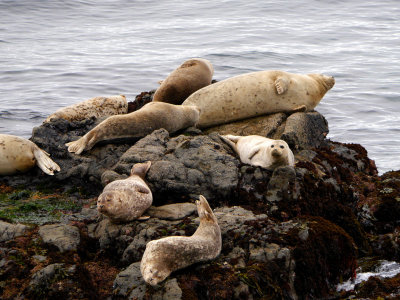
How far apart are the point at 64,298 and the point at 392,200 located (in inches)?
182

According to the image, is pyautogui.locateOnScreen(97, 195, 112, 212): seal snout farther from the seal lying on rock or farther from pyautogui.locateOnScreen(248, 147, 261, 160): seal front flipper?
the seal lying on rock

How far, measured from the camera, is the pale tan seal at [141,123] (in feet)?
27.4

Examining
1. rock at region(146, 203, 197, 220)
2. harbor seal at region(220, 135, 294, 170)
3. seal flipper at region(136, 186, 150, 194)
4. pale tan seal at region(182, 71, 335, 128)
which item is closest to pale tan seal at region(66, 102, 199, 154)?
pale tan seal at region(182, 71, 335, 128)

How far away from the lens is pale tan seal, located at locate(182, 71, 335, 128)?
9781 millimetres

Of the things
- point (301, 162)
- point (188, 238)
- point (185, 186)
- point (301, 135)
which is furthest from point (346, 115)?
point (188, 238)

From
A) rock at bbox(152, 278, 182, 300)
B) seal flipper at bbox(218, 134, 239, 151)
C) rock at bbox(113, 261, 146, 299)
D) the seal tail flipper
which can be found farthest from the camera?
seal flipper at bbox(218, 134, 239, 151)

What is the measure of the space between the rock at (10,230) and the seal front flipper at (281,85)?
4.79 metres

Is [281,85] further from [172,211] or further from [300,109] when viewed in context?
[172,211]

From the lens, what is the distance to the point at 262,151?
25.4 ft

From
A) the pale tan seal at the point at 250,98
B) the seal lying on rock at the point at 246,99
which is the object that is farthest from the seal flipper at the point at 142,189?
the pale tan seal at the point at 250,98

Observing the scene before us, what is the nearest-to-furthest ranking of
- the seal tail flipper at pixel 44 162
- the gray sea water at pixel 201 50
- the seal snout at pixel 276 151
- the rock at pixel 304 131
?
the seal snout at pixel 276 151 → the seal tail flipper at pixel 44 162 → the rock at pixel 304 131 → the gray sea water at pixel 201 50

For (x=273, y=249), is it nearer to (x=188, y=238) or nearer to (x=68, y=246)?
(x=188, y=238)

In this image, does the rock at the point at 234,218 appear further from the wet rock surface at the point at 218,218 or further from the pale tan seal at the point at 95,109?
the pale tan seal at the point at 95,109

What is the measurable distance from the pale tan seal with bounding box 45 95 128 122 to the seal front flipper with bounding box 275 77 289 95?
269 cm
